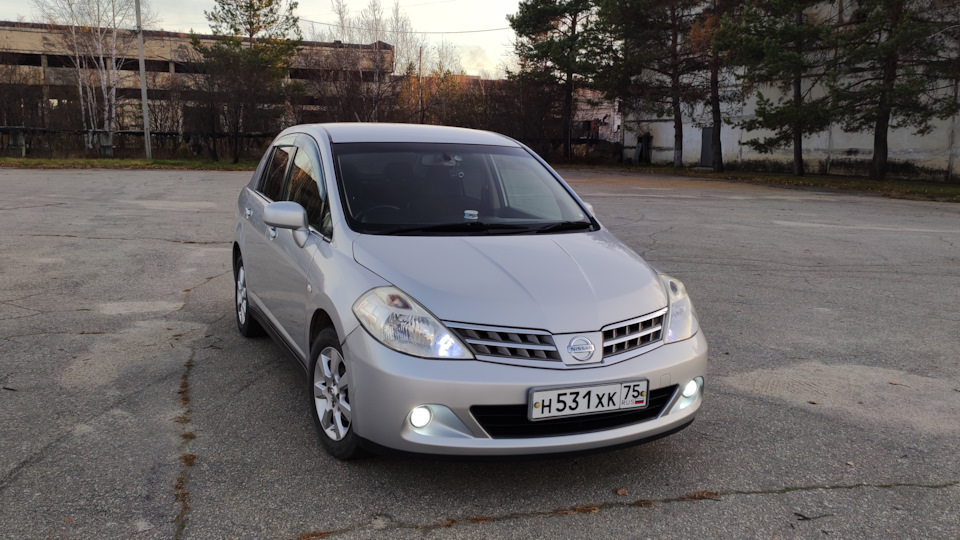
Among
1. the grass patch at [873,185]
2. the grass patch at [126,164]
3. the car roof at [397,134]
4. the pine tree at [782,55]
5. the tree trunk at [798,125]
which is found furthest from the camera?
the grass patch at [126,164]

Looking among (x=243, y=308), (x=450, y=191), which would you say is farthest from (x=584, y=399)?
(x=243, y=308)

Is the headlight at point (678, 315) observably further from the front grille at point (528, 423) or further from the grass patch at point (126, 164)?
the grass patch at point (126, 164)

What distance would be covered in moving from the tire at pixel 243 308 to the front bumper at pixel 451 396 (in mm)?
2518

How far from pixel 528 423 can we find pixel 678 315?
979 mm

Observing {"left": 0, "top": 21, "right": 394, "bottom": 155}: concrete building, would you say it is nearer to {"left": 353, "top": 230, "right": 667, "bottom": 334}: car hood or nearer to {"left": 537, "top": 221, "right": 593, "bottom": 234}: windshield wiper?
{"left": 537, "top": 221, "right": 593, "bottom": 234}: windshield wiper

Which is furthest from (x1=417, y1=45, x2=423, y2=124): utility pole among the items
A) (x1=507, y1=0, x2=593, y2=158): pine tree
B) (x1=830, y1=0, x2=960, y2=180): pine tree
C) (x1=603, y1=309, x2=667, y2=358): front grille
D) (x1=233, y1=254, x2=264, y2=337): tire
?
(x1=603, y1=309, x2=667, y2=358): front grille

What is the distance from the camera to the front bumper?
2.92m

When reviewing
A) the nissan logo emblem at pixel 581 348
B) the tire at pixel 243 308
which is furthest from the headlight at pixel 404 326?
the tire at pixel 243 308

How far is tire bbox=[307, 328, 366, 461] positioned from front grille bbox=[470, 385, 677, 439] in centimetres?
61

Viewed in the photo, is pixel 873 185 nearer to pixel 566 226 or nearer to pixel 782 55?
pixel 782 55

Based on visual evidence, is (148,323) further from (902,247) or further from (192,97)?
(192,97)

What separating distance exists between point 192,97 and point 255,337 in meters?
30.9

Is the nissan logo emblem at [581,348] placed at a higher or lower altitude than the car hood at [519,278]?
lower

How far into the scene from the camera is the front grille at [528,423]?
2.96 metres
